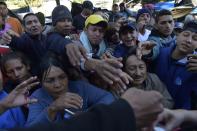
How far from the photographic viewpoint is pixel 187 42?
10.7 ft

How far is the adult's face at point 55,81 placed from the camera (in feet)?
9.45

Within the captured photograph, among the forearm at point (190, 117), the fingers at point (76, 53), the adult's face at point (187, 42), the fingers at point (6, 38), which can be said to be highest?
the fingers at point (76, 53)

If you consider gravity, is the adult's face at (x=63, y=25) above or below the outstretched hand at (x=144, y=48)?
above

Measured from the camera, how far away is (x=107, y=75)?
197cm

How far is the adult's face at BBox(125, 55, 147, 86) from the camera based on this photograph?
3220mm

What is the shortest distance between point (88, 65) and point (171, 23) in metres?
2.27

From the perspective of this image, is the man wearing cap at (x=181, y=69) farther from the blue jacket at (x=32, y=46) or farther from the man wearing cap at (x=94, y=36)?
the blue jacket at (x=32, y=46)

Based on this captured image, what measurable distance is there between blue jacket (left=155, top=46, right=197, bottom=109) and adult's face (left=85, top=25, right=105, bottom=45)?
670 millimetres

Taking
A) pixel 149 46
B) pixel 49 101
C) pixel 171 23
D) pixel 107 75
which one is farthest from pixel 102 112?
pixel 171 23

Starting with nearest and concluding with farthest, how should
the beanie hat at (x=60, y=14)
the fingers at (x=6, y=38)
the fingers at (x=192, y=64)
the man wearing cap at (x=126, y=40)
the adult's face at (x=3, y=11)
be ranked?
1. the fingers at (x=192, y=64)
2. the fingers at (x=6, y=38)
3. the man wearing cap at (x=126, y=40)
4. the beanie hat at (x=60, y=14)
5. the adult's face at (x=3, y=11)

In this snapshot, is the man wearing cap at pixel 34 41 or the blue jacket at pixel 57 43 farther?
the man wearing cap at pixel 34 41

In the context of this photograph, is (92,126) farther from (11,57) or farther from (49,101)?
(11,57)

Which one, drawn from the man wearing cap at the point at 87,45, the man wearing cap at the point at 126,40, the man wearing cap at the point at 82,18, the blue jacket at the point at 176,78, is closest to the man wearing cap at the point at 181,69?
the blue jacket at the point at 176,78

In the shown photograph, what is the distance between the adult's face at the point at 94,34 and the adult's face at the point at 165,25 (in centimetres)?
74
